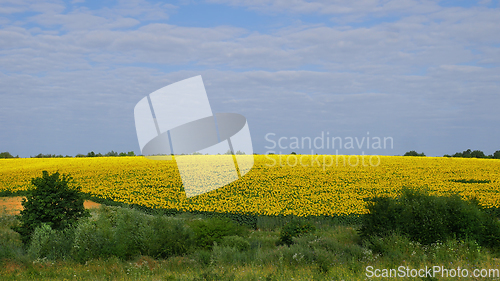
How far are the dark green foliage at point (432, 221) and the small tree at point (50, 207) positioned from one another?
31.4ft

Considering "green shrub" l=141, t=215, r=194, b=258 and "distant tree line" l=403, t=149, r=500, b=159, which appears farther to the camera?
"distant tree line" l=403, t=149, r=500, b=159

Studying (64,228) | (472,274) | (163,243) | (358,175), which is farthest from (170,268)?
(358,175)

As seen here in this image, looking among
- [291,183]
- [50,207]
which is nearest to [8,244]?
[50,207]

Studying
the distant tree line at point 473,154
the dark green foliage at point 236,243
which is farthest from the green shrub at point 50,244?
the distant tree line at point 473,154

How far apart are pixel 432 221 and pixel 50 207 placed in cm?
1197

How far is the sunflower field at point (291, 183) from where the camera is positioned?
19.6 metres

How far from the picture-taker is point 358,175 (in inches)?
1093

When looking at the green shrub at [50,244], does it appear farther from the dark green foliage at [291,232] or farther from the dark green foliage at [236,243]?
the dark green foliage at [291,232]

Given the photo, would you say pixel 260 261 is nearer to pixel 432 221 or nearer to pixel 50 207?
pixel 432 221

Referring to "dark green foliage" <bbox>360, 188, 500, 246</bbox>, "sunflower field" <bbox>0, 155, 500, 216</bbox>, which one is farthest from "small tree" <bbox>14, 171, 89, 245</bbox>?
"dark green foliage" <bbox>360, 188, 500, 246</bbox>

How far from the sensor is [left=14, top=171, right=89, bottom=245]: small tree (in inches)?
452

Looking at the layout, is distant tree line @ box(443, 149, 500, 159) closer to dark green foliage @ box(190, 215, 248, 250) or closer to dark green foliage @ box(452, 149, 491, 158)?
dark green foliage @ box(452, 149, 491, 158)

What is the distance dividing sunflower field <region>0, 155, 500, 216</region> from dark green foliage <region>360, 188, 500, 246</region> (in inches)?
240

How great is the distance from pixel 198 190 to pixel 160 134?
1221 cm
